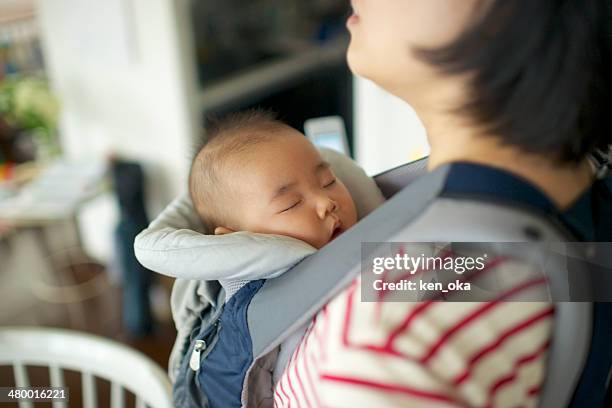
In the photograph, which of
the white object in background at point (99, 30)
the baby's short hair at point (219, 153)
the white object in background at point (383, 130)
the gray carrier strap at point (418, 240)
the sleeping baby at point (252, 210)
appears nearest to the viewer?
the gray carrier strap at point (418, 240)

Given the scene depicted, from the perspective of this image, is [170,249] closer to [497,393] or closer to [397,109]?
[497,393]

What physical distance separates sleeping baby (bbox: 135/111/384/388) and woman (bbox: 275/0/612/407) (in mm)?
104

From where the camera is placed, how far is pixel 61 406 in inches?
38.7

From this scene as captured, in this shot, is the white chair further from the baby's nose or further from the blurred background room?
the blurred background room

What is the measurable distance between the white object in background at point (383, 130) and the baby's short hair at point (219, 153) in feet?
1.12

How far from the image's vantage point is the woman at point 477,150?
1.34 ft

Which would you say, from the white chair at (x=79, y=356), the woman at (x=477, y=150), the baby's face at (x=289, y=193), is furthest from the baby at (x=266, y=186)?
the white chair at (x=79, y=356)

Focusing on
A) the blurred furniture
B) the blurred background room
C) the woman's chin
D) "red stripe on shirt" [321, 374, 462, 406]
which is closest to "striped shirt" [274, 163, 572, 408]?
"red stripe on shirt" [321, 374, 462, 406]

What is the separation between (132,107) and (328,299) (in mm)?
1910

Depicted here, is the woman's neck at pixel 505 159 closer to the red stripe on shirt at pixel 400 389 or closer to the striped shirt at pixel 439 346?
the striped shirt at pixel 439 346

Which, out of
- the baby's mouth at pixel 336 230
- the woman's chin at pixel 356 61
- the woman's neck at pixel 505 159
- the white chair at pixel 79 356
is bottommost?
the white chair at pixel 79 356

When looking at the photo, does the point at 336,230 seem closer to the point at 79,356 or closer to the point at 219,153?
the point at 219,153

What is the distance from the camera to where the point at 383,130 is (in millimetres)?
1186

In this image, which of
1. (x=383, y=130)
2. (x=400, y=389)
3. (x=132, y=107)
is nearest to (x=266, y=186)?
(x=400, y=389)
